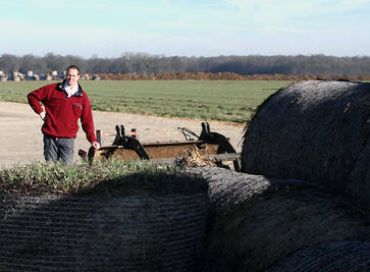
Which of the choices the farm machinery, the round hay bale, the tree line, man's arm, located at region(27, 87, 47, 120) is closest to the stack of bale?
the round hay bale

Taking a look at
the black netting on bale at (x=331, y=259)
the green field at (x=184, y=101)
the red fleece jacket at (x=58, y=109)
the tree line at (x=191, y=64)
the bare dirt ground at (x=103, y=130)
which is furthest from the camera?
the tree line at (x=191, y=64)

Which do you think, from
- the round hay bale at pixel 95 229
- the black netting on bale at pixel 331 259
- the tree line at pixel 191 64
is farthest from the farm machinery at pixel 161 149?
the tree line at pixel 191 64

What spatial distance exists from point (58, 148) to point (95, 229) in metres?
4.21

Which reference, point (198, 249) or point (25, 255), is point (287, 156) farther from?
point (25, 255)

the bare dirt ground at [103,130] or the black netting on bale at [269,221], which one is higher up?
the black netting on bale at [269,221]

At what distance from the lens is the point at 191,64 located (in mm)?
148875

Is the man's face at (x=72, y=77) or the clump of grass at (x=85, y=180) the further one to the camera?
the man's face at (x=72, y=77)

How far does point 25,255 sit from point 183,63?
478ft

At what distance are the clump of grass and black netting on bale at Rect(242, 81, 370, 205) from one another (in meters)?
1.12

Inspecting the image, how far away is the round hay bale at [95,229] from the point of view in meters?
4.33

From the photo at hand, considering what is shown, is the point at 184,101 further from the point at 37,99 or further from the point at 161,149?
the point at 37,99

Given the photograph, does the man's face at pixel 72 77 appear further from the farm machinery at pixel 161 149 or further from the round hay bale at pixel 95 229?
the round hay bale at pixel 95 229

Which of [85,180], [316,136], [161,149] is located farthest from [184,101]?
[85,180]

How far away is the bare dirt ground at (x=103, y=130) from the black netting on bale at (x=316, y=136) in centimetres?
649
